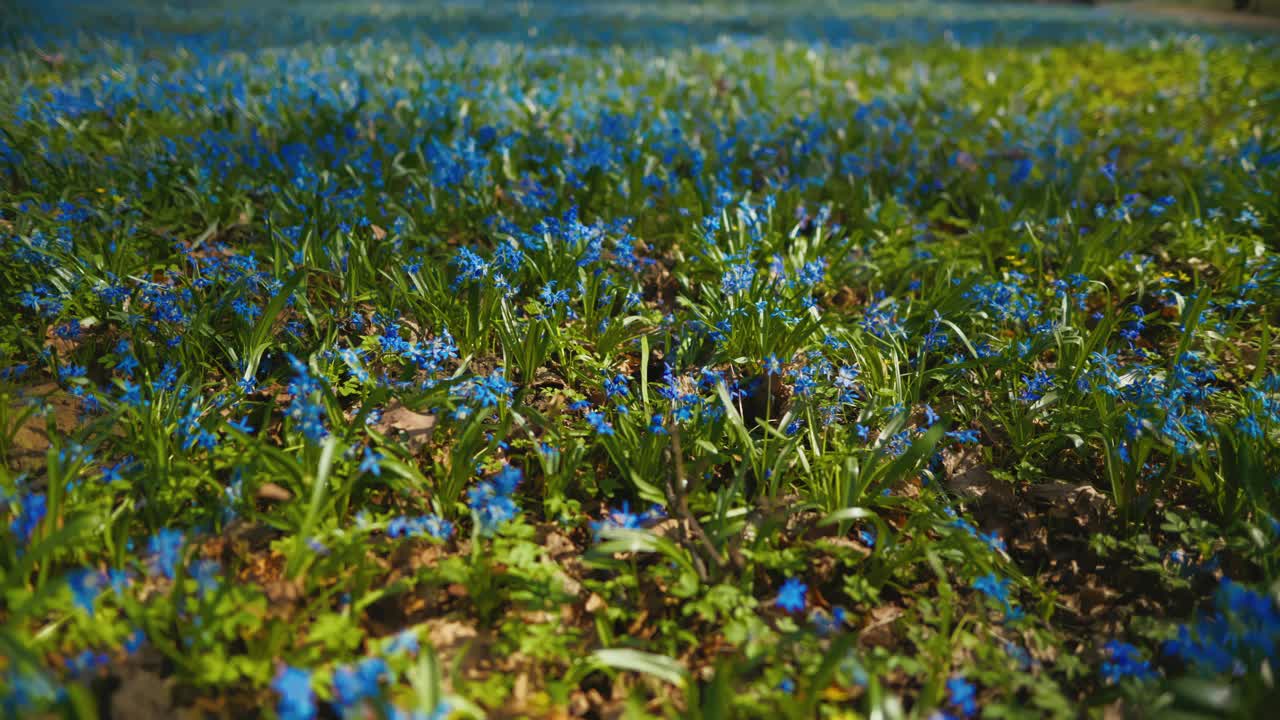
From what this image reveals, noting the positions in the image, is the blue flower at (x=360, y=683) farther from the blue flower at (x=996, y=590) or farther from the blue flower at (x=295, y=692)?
the blue flower at (x=996, y=590)

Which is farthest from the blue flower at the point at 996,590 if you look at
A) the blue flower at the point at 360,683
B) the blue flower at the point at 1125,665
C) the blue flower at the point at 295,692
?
the blue flower at the point at 295,692

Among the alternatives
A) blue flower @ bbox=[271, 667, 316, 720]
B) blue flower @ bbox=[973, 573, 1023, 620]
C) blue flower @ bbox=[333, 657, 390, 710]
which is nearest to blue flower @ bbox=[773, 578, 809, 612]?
blue flower @ bbox=[973, 573, 1023, 620]

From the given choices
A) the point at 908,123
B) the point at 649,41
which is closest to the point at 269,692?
the point at 908,123

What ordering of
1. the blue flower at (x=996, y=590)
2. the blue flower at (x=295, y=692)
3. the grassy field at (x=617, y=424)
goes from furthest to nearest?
the blue flower at (x=996, y=590) < the grassy field at (x=617, y=424) < the blue flower at (x=295, y=692)

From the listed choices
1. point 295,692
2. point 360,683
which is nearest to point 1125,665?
point 360,683

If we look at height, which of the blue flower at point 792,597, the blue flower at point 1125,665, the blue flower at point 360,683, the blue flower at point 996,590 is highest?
the blue flower at point 360,683

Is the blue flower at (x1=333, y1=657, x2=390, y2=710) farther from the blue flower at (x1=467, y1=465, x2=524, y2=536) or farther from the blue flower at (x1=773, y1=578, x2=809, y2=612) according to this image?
the blue flower at (x1=773, y1=578, x2=809, y2=612)

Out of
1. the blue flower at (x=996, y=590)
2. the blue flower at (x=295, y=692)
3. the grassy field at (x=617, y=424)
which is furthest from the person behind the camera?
the blue flower at (x=996, y=590)

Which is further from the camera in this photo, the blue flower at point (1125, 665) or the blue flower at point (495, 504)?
the blue flower at point (495, 504)
